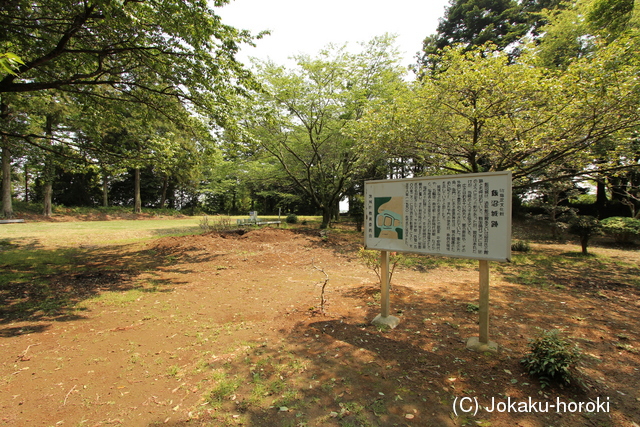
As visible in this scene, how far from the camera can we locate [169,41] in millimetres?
6105

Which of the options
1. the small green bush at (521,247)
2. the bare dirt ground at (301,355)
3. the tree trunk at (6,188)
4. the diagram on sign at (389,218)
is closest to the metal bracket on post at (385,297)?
the bare dirt ground at (301,355)

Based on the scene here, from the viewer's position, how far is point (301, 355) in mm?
3004

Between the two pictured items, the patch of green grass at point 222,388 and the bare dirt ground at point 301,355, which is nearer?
the bare dirt ground at point 301,355

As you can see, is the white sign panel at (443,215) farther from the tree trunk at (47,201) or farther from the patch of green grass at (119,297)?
the tree trunk at (47,201)

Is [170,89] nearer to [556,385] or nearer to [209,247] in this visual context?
[209,247]

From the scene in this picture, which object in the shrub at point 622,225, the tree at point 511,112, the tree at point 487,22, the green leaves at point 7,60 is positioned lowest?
the shrub at point 622,225

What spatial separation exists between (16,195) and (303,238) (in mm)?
40066

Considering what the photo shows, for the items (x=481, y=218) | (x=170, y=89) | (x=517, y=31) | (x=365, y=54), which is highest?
(x=517, y=31)

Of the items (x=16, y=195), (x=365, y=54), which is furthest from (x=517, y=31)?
(x=16, y=195)

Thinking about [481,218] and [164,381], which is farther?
[481,218]

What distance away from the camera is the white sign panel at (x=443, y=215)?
2963mm

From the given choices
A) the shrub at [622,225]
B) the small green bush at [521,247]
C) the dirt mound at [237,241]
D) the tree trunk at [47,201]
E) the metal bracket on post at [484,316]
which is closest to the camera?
the metal bracket on post at [484,316]

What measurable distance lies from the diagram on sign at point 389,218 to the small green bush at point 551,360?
1727 millimetres

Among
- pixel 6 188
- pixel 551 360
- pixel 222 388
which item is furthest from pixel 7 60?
pixel 6 188
